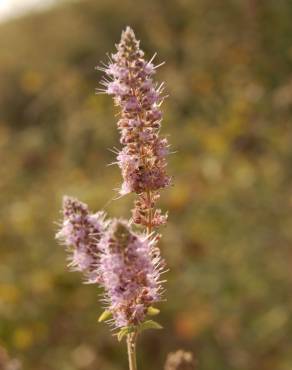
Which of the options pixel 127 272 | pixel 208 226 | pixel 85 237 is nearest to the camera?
pixel 127 272

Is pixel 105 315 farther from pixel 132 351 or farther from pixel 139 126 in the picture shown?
pixel 139 126

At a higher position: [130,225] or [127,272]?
[130,225]

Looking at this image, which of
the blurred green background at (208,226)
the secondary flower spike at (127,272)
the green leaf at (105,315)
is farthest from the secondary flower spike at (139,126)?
the blurred green background at (208,226)

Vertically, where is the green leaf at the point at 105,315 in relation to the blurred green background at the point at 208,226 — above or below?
below

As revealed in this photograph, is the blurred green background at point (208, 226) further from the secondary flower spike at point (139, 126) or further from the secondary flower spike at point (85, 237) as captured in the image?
the secondary flower spike at point (85, 237)

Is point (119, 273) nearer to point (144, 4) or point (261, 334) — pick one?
point (261, 334)

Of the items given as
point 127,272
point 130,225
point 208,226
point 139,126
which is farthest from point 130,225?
point 208,226

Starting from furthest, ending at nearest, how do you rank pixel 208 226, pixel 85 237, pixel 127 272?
pixel 208 226 < pixel 85 237 < pixel 127 272

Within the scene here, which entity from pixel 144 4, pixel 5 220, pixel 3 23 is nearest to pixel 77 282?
pixel 5 220
